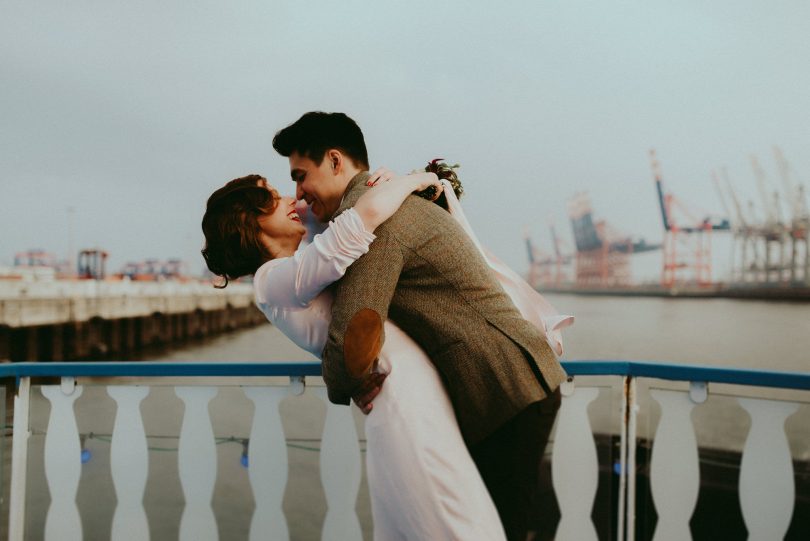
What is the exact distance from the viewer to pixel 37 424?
240 centimetres

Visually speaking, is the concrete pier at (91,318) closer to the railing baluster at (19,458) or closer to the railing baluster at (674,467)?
the railing baluster at (19,458)

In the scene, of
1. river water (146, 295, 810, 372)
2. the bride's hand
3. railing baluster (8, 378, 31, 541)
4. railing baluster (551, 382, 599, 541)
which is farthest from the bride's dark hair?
river water (146, 295, 810, 372)

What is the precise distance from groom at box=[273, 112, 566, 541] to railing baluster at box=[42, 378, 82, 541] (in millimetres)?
1404

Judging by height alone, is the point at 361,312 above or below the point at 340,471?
above

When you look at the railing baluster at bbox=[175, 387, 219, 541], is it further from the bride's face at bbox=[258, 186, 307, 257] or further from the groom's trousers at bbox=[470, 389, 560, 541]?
the groom's trousers at bbox=[470, 389, 560, 541]

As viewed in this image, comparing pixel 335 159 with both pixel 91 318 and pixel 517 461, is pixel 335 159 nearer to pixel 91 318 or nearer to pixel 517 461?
pixel 517 461

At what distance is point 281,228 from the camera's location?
5.33 ft

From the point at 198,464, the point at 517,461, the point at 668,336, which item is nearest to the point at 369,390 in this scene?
the point at 517,461

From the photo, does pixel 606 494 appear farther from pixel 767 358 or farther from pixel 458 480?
pixel 767 358

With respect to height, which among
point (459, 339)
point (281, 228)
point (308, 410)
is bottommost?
point (308, 410)

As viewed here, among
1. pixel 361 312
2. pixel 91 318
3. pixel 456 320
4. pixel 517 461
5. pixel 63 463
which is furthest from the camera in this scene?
pixel 91 318

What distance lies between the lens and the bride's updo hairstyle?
1.59 m

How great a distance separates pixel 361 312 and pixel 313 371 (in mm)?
906

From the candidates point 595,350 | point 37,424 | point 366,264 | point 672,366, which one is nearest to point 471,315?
point 366,264
